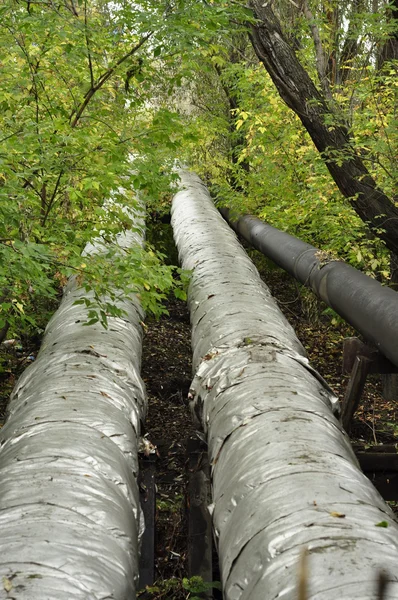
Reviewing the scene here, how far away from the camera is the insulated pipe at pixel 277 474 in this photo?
1769 millimetres

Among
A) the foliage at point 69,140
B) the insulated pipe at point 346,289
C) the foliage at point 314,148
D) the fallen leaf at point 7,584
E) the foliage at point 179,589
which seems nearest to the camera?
the fallen leaf at point 7,584

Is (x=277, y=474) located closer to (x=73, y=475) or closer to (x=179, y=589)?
(x=73, y=475)

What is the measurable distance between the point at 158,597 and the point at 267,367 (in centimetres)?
142

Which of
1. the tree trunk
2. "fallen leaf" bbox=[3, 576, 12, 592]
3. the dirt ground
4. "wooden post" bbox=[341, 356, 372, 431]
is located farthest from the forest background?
"fallen leaf" bbox=[3, 576, 12, 592]

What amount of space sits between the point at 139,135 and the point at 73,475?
276 centimetres

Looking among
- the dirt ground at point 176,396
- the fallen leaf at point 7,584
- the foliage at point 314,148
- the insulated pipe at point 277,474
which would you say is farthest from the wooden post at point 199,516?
the foliage at point 314,148

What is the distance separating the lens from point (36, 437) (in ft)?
8.54

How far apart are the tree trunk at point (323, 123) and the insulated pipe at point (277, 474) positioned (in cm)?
187

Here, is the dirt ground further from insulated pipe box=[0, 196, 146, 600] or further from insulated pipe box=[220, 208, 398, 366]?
insulated pipe box=[220, 208, 398, 366]

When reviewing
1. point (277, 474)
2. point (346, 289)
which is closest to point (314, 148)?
point (346, 289)

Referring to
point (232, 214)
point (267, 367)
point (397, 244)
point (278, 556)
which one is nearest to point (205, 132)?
point (232, 214)

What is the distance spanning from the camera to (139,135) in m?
4.37

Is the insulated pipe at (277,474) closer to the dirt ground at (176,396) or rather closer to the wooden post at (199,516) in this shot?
the wooden post at (199,516)

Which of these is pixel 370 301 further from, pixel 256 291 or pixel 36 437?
pixel 36 437
